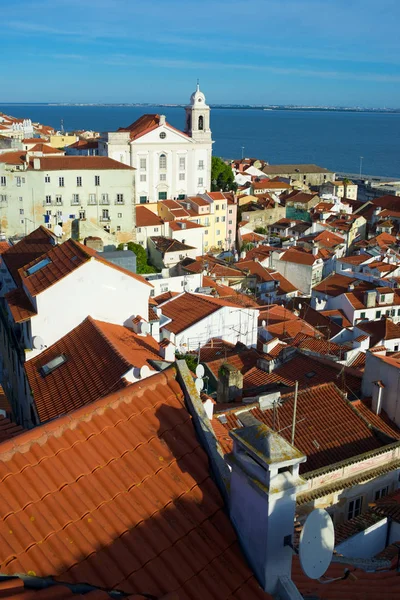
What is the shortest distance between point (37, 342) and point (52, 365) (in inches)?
33.1

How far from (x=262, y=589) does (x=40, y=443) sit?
6.47ft

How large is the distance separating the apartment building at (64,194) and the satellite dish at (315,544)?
Answer: 111 feet

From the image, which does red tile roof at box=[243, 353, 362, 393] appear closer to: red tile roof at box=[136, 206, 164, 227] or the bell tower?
red tile roof at box=[136, 206, 164, 227]

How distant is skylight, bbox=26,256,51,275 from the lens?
1333 centimetres

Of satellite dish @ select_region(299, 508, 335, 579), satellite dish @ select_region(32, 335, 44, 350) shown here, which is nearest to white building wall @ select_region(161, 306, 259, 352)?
satellite dish @ select_region(32, 335, 44, 350)

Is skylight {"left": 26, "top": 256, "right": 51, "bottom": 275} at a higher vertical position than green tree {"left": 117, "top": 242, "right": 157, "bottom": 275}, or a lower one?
higher

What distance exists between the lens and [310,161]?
153m

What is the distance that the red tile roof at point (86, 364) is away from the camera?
31.1 feet

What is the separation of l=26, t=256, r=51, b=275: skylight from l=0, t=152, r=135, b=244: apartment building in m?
24.2

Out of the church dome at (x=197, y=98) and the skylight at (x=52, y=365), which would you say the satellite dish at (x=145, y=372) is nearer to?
the skylight at (x=52, y=365)

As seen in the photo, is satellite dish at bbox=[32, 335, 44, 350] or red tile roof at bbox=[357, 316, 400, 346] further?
red tile roof at bbox=[357, 316, 400, 346]

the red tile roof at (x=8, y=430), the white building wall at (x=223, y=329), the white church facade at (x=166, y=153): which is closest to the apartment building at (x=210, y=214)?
the white church facade at (x=166, y=153)

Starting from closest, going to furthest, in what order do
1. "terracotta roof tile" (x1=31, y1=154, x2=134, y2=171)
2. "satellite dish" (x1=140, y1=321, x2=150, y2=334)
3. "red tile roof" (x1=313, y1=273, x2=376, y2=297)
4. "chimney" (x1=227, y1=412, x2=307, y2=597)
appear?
1. "chimney" (x1=227, y1=412, x2=307, y2=597)
2. "satellite dish" (x1=140, y1=321, x2=150, y2=334)
3. "red tile roof" (x1=313, y1=273, x2=376, y2=297)
4. "terracotta roof tile" (x1=31, y1=154, x2=134, y2=171)

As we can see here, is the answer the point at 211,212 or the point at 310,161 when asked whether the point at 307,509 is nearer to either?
the point at 211,212
